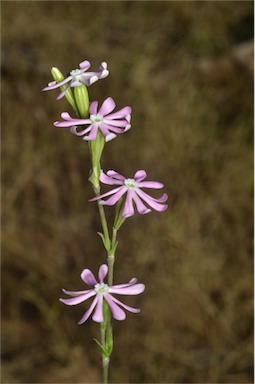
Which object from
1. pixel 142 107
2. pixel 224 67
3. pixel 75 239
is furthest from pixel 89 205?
pixel 224 67

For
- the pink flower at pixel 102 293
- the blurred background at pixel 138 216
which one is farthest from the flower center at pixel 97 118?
the blurred background at pixel 138 216

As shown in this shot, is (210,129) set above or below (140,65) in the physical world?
below

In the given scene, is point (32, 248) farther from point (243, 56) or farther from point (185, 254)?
point (243, 56)

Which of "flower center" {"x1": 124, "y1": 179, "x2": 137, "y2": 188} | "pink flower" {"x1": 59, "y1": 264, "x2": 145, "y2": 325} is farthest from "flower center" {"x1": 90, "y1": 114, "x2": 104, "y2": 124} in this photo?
"pink flower" {"x1": 59, "y1": 264, "x2": 145, "y2": 325}

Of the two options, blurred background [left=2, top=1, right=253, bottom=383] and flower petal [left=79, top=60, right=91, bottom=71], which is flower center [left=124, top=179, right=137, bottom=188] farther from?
blurred background [left=2, top=1, right=253, bottom=383]

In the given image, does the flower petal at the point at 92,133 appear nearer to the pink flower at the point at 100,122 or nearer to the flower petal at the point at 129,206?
the pink flower at the point at 100,122
